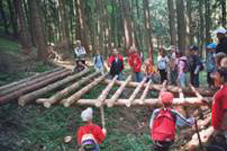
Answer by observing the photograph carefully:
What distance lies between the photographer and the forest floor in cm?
718

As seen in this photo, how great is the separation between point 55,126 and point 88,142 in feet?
13.0

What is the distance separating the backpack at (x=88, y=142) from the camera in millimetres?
4734

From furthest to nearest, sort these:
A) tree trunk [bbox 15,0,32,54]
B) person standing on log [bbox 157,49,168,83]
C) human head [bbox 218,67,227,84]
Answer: tree trunk [bbox 15,0,32,54], person standing on log [bbox 157,49,168,83], human head [bbox 218,67,227,84]

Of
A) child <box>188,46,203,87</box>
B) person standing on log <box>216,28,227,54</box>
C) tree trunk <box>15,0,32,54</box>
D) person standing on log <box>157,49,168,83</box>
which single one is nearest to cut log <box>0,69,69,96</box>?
person standing on log <box>157,49,168,83</box>

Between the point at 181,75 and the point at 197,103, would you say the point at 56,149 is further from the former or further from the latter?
the point at 181,75

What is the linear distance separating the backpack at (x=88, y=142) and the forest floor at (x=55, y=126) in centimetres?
276

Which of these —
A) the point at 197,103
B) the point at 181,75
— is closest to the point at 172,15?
the point at 181,75

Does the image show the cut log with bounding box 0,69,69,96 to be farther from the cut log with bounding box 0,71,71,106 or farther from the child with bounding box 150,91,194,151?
the child with bounding box 150,91,194,151

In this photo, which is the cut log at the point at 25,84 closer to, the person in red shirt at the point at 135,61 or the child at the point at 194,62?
the person in red shirt at the point at 135,61

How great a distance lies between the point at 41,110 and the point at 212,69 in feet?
20.9

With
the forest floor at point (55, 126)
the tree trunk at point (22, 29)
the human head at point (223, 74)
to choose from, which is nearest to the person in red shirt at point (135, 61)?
the forest floor at point (55, 126)

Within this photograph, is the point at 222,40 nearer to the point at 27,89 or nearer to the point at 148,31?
the point at 27,89

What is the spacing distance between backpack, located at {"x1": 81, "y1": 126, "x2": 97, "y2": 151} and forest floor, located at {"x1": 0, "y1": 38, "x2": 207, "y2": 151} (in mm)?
2757

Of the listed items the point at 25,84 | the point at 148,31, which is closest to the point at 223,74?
the point at 25,84
